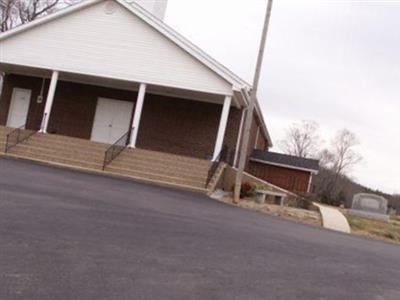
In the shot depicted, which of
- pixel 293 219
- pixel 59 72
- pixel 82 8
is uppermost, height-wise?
pixel 82 8

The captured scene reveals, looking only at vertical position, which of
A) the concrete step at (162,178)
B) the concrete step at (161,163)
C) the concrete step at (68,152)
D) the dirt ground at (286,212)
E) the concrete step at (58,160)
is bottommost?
the dirt ground at (286,212)

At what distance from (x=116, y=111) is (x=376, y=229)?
1455 centimetres

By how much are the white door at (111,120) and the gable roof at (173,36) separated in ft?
16.6

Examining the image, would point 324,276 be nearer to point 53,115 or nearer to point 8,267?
point 8,267

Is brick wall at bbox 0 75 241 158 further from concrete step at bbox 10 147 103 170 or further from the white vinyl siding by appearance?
concrete step at bbox 10 147 103 170

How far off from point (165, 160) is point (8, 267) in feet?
56.1

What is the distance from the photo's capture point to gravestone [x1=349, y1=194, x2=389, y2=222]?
79.0ft

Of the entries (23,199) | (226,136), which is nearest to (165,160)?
(226,136)

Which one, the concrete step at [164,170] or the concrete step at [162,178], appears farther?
the concrete step at [164,170]

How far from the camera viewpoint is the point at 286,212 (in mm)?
19938

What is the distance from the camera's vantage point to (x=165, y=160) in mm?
23109

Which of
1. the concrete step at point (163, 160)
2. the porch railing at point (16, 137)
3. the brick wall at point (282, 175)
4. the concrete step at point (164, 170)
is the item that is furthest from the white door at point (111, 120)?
the brick wall at point (282, 175)

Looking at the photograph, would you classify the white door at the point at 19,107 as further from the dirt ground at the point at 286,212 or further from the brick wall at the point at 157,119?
the dirt ground at the point at 286,212

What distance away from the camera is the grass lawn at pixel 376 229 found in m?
18.9
